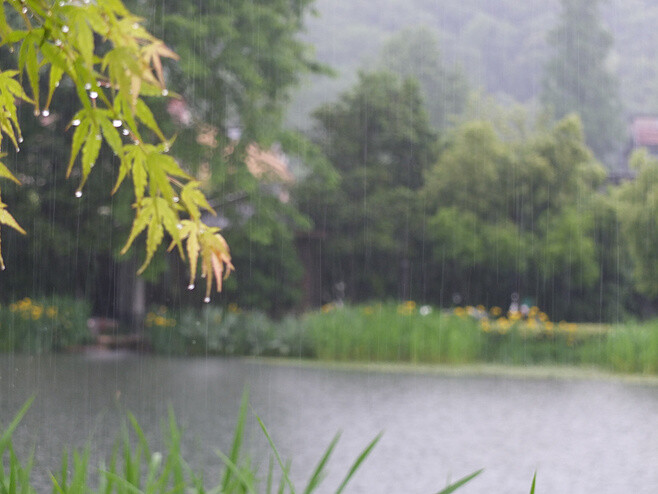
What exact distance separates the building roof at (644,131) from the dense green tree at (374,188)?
15662 mm

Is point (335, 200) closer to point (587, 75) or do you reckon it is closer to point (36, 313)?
point (36, 313)

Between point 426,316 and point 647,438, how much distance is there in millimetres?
5437

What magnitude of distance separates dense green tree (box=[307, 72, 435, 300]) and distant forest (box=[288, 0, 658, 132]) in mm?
24826

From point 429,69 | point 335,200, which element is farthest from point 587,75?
point 335,200

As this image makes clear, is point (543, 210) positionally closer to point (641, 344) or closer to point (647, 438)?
point (641, 344)

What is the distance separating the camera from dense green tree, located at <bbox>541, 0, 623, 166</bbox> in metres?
41.0

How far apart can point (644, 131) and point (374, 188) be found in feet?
58.5

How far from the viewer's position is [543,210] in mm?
18859

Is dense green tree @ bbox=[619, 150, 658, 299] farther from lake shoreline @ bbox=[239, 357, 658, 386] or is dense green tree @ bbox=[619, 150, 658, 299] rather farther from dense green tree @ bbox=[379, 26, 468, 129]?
dense green tree @ bbox=[379, 26, 468, 129]

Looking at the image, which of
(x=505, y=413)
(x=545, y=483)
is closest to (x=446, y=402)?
(x=505, y=413)

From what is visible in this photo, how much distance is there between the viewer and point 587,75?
41531mm

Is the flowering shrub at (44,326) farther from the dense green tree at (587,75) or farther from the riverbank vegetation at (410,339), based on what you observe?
the dense green tree at (587,75)

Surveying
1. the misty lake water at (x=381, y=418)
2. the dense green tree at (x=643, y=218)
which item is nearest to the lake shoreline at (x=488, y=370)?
the misty lake water at (x=381, y=418)

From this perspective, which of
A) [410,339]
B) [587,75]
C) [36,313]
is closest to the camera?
[410,339]
